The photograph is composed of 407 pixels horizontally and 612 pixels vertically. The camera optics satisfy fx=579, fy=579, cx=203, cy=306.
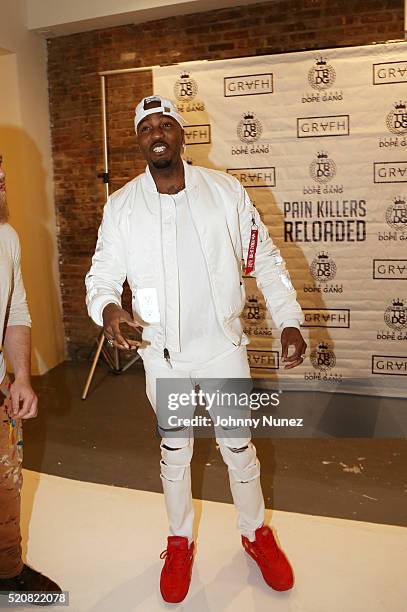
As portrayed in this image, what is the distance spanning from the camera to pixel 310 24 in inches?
163

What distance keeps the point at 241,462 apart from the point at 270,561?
0.35 metres

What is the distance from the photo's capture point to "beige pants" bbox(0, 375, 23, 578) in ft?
5.68

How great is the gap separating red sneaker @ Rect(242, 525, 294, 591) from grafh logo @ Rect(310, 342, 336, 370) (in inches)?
80.1

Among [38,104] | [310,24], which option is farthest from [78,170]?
[310,24]

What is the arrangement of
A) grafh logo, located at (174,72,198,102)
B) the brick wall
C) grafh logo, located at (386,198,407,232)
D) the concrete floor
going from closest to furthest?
the concrete floor, grafh logo, located at (386,198,407,232), grafh logo, located at (174,72,198,102), the brick wall

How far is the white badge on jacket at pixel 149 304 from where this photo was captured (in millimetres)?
1832

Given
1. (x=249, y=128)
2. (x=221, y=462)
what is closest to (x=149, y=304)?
(x=221, y=462)

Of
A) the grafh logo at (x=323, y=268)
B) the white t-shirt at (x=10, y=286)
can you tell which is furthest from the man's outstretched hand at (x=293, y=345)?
the grafh logo at (x=323, y=268)

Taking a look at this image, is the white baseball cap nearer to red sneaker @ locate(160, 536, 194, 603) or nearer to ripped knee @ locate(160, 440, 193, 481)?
ripped knee @ locate(160, 440, 193, 481)

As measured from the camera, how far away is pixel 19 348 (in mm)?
1807

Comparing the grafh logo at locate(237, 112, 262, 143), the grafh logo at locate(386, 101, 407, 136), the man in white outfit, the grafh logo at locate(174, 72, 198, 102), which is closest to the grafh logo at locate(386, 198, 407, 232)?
the grafh logo at locate(386, 101, 407, 136)

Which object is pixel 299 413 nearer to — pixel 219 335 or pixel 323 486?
pixel 323 486

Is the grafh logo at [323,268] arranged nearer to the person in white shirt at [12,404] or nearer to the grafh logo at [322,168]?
the grafh logo at [322,168]

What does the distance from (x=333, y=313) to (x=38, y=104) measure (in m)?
2.96
